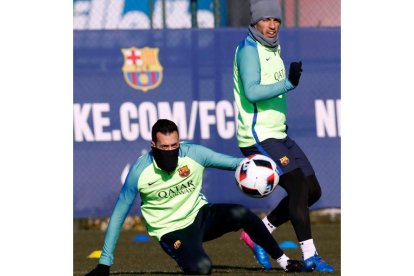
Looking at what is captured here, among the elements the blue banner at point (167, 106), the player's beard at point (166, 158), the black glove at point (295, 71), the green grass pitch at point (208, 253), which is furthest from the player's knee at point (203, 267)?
the blue banner at point (167, 106)

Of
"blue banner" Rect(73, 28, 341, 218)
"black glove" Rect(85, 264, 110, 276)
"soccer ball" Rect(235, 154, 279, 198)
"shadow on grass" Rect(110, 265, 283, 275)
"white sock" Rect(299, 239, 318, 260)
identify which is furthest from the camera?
"blue banner" Rect(73, 28, 341, 218)

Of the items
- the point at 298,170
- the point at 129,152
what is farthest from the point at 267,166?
the point at 129,152

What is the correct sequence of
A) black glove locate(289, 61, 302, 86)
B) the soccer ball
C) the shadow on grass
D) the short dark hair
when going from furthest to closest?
the shadow on grass → black glove locate(289, 61, 302, 86) → the short dark hair → the soccer ball

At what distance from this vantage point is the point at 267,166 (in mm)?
8289

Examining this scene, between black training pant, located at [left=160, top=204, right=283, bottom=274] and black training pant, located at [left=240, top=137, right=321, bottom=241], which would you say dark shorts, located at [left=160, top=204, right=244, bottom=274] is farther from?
black training pant, located at [left=240, top=137, right=321, bottom=241]

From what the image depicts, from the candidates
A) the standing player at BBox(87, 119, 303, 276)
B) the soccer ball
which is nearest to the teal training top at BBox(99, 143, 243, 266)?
the standing player at BBox(87, 119, 303, 276)

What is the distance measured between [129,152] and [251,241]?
19.5 ft

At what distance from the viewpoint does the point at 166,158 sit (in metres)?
8.42

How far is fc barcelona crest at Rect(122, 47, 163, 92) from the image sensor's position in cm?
1511

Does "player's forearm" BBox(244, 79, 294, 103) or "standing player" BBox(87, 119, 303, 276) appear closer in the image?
"standing player" BBox(87, 119, 303, 276)

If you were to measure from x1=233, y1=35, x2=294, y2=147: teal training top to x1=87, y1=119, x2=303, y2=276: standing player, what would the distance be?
506mm

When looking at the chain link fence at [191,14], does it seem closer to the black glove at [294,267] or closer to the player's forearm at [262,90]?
the player's forearm at [262,90]
